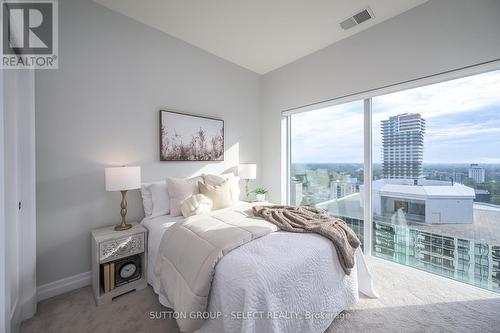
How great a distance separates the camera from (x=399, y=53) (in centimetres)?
238

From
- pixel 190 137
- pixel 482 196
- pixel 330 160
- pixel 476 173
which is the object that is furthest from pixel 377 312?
pixel 190 137

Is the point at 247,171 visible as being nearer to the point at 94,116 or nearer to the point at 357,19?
the point at 94,116

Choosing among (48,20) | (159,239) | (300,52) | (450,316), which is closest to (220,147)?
(159,239)

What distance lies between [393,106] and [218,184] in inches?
96.3

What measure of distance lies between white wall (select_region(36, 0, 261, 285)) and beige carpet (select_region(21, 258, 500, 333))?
42cm

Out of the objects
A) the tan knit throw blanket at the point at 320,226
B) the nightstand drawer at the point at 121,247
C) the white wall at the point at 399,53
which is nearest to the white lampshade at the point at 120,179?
the nightstand drawer at the point at 121,247

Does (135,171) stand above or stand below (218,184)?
above

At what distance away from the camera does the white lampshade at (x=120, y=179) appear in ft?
6.47

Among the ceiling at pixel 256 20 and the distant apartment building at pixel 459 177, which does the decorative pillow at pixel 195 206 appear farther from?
the distant apartment building at pixel 459 177

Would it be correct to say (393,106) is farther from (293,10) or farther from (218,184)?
(218,184)

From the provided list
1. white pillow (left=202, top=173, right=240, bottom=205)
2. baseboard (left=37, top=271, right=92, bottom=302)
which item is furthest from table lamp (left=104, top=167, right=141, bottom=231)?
white pillow (left=202, top=173, right=240, bottom=205)

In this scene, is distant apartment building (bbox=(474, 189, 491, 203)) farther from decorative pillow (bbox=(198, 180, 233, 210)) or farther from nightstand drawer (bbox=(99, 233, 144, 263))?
nightstand drawer (bbox=(99, 233, 144, 263))

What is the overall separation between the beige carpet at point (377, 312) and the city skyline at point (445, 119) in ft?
4.45

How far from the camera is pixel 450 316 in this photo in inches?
67.1
